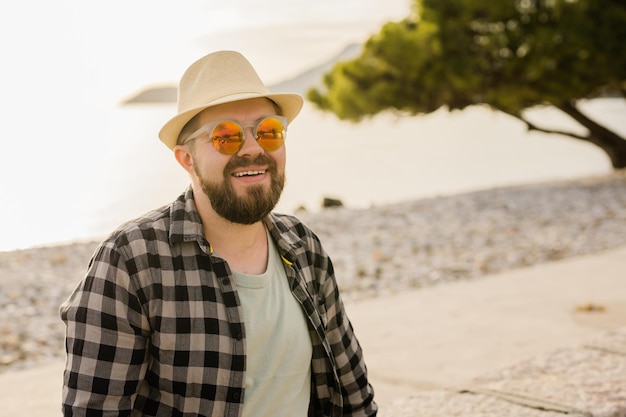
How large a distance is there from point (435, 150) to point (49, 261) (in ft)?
110

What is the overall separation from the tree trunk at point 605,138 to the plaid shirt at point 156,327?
15.6 m

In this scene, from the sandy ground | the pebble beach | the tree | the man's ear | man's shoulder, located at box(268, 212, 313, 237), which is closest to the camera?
the man's ear

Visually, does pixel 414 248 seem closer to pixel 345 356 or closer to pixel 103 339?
pixel 345 356

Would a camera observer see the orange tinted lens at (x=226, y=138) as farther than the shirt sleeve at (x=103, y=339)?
Yes

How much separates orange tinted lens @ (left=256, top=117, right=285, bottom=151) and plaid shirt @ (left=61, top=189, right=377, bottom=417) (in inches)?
9.8

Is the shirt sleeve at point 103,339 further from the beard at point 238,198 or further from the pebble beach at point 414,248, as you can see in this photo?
the pebble beach at point 414,248

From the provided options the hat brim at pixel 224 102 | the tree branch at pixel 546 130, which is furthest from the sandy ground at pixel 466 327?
the tree branch at pixel 546 130

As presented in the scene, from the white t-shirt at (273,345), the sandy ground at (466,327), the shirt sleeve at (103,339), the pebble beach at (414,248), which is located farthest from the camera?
the pebble beach at (414,248)

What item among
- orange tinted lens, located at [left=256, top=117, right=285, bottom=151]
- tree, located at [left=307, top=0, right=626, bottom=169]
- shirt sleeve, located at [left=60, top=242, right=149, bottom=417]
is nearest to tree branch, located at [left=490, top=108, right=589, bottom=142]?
tree, located at [left=307, top=0, right=626, bottom=169]

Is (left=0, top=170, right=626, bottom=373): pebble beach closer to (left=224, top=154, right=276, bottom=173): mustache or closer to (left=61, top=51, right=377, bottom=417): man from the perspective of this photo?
(left=61, top=51, right=377, bottom=417): man

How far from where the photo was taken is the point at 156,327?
2039mm

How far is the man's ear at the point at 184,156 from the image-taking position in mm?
2271

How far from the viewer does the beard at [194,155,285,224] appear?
7.07 feet

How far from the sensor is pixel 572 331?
16.2 feet
